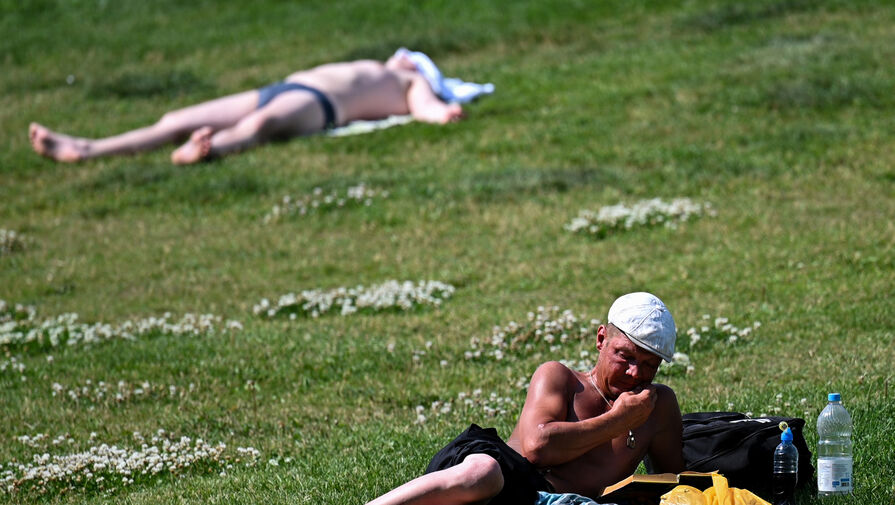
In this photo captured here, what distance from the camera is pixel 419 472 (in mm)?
6832

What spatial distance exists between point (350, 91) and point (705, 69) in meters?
5.47

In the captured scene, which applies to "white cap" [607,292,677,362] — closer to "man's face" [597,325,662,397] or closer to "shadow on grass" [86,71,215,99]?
"man's face" [597,325,662,397]

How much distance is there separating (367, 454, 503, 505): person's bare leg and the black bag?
1421 millimetres

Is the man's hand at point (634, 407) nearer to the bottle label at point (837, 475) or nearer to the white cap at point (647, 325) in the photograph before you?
the white cap at point (647, 325)

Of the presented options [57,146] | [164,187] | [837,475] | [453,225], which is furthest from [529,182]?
[837,475]

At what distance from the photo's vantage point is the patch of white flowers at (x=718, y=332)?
911cm

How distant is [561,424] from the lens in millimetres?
5582

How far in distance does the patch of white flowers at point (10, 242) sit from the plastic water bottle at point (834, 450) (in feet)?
33.9

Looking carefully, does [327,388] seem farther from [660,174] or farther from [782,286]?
[660,174]

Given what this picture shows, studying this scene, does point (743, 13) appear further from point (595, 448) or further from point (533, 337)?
point (595, 448)

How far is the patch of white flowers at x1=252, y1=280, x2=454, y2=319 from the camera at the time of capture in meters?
10.9

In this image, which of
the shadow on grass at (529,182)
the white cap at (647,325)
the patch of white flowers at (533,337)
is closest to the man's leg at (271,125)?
the shadow on grass at (529,182)

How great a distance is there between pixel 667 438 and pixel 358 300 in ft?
18.1

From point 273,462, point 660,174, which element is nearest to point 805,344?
point 273,462
